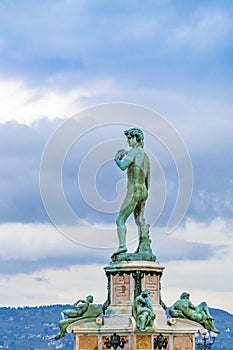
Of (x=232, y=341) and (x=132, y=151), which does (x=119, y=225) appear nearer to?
(x=132, y=151)

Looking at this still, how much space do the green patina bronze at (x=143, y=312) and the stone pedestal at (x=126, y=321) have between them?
405 mm

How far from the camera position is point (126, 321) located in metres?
44.9

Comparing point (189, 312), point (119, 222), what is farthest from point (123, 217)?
point (189, 312)

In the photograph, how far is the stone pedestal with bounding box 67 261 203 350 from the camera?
1767 inches

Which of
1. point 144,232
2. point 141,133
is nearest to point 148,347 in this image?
point 144,232

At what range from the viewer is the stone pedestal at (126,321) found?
4488cm

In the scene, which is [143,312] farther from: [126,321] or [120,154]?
[120,154]

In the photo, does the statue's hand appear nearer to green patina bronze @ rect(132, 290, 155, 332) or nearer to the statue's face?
the statue's face

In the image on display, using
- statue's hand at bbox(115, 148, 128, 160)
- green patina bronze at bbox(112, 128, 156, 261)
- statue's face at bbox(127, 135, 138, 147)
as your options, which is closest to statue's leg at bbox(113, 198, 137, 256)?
green patina bronze at bbox(112, 128, 156, 261)

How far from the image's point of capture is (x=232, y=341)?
593ft

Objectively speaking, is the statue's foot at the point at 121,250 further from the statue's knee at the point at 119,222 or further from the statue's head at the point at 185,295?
the statue's head at the point at 185,295

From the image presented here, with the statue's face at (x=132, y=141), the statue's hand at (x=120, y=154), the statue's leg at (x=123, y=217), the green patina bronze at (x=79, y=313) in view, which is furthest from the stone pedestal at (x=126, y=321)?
the statue's face at (x=132, y=141)

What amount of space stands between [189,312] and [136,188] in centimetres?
474

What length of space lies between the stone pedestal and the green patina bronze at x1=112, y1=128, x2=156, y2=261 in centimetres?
65
